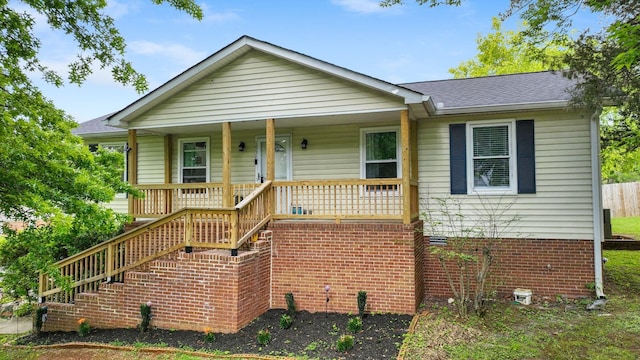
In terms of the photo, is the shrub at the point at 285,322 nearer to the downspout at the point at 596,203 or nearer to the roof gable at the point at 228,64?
the roof gable at the point at 228,64

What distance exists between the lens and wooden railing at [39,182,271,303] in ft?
22.9

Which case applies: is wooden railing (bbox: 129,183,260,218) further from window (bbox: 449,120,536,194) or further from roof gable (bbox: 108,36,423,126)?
window (bbox: 449,120,536,194)

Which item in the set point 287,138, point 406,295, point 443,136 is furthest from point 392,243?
point 287,138

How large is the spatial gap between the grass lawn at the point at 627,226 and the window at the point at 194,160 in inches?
615

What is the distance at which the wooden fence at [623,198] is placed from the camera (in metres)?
21.3

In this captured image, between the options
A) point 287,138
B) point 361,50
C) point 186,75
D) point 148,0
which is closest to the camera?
point 148,0

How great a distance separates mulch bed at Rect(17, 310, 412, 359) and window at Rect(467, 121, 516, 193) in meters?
3.34

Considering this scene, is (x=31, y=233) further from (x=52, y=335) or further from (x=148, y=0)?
(x=148, y=0)

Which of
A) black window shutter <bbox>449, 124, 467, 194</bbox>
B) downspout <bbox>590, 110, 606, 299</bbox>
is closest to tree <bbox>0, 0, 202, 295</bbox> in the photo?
black window shutter <bbox>449, 124, 467, 194</bbox>

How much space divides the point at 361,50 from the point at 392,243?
1897 centimetres

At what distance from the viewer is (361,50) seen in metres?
23.9

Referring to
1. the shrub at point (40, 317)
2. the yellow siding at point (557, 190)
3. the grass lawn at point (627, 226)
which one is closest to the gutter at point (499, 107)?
the yellow siding at point (557, 190)

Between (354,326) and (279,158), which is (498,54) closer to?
(279,158)

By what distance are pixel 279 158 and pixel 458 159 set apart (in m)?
4.40
